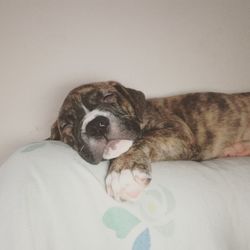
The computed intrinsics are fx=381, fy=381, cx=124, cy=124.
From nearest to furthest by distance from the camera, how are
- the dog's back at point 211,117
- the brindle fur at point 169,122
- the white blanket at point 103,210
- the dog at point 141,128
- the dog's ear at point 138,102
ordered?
the white blanket at point 103,210, the dog at point 141,128, the brindle fur at point 169,122, the dog's ear at point 138,102, the dog's back at point 211,117

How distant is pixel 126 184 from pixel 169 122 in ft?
1.81

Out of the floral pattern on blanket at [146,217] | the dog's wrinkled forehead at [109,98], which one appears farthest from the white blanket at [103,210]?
the dog's wrinkled forehead at [109,98]

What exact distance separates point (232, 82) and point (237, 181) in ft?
2.89

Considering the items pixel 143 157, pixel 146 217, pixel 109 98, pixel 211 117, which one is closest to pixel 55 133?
pixel 109 98

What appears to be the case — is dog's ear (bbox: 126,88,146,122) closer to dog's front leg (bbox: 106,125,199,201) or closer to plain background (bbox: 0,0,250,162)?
dog's front leg (bbox: 106,125,199,201)

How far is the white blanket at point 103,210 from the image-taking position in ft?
3.70

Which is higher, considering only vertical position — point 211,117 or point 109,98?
point 109,98

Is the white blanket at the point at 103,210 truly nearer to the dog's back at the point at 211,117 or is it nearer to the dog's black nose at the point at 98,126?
the dog's black nose at the point at 98,126

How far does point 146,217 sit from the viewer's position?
3.88ft

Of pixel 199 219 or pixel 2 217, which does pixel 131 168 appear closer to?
pixel 199 219

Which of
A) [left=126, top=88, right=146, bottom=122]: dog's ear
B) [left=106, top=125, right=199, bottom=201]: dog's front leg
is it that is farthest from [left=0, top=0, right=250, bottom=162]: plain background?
[left=106, top=125, right=199, bottom=201]: dog's front leg

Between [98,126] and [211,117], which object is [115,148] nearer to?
[98,126]

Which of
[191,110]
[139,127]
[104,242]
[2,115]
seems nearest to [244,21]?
[191,110]

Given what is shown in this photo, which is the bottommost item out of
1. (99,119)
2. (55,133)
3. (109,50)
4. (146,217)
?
(146,217)
